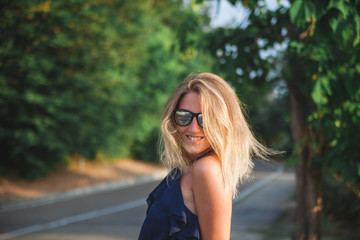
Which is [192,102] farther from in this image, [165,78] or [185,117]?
[165,78]

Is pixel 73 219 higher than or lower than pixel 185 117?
higher

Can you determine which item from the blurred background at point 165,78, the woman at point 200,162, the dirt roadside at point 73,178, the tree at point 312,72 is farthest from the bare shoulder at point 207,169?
the dirt roadside at point 73,178

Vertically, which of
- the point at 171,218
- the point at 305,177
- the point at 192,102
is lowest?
the point at 171,218

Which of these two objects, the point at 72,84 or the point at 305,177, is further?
the point at 72,84

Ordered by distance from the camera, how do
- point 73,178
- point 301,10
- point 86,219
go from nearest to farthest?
point 301,10, point 86,219, point 73,178

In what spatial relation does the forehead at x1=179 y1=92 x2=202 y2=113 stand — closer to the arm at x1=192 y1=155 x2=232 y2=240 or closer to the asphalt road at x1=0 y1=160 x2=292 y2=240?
the arm at x1=192 y1=155 x2=232 y2=240

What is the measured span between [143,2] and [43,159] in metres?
9.14

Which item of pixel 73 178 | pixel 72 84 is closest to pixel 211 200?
pixel 72 84

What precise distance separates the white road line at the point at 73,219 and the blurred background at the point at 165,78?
14.0ft

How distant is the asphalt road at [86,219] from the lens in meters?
8.34

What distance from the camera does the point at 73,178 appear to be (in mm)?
17344

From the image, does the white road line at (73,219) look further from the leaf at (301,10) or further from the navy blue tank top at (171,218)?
the leaf at (301,10)

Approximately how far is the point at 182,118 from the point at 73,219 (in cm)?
905

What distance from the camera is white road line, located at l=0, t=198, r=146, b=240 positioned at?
8453mm
